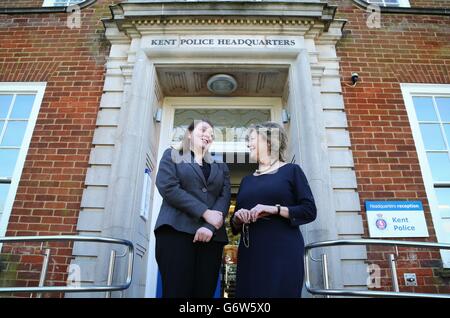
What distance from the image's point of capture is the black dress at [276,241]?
2061 mm

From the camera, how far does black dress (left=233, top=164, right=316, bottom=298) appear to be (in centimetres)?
206

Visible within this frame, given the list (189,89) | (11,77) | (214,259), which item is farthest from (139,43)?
(214,259)

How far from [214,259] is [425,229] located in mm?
2923

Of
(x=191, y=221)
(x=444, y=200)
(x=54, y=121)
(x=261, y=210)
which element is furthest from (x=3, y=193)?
(x=444, y=200)

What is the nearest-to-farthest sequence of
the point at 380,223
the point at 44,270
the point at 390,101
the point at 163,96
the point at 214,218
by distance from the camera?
the point at 214,218 < the point at 44,270 < the point at 380,223 < the point at 390,101 < the point at 163,96

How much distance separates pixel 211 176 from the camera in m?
2.53

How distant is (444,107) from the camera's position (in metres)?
4.62

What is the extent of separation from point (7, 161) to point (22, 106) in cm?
85

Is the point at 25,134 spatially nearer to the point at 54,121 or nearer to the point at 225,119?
the point at 54,121

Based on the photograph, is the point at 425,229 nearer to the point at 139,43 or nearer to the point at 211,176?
the point at 211,176

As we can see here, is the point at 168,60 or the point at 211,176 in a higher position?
the point at 168,60

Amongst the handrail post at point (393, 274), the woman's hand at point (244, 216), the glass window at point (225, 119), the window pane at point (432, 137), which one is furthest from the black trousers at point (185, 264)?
the window pane at point (432, 137)
